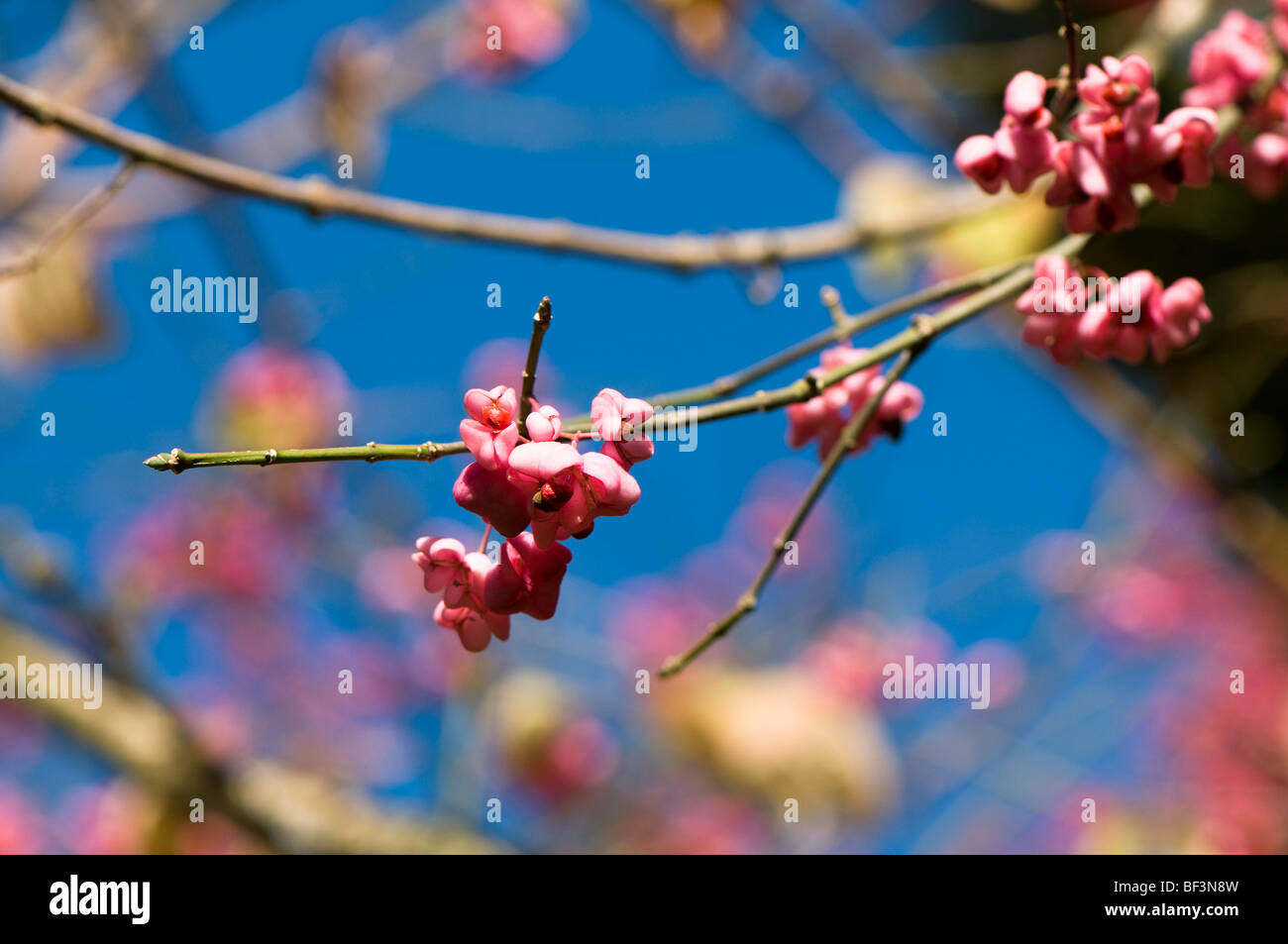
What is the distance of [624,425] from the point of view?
844mm

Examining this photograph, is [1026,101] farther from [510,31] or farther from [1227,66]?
[510,31]

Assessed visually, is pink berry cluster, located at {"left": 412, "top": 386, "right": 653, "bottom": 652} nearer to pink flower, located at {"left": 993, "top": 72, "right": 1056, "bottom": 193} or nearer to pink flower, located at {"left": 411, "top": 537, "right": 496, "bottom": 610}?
pink flower, located at {"left": 411, "top": 537, "right": 496, "bottom": 610}

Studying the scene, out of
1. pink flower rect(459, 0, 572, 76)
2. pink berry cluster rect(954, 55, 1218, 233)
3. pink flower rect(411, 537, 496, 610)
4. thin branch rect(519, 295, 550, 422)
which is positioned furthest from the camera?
pink flower rect(459, 0, 572, 76)

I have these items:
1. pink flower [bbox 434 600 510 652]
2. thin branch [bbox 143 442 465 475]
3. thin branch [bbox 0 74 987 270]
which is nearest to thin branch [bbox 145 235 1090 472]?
thin branch [bbox 143 442 465 475]

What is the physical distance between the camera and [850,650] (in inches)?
191

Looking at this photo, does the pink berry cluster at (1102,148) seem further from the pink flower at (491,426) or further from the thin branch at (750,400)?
the pink flower at (491,426)

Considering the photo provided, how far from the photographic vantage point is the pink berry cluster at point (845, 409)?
1.15 meters

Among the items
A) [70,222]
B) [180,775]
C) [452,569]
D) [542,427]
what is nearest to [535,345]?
[542,427]

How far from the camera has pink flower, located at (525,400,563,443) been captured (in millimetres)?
816

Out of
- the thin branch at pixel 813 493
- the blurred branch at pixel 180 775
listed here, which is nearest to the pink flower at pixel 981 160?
the thin branch at pixel 813 493

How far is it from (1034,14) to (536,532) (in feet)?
10.4

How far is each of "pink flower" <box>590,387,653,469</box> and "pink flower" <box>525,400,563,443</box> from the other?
0.04 m

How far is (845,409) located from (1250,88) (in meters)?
0.67
